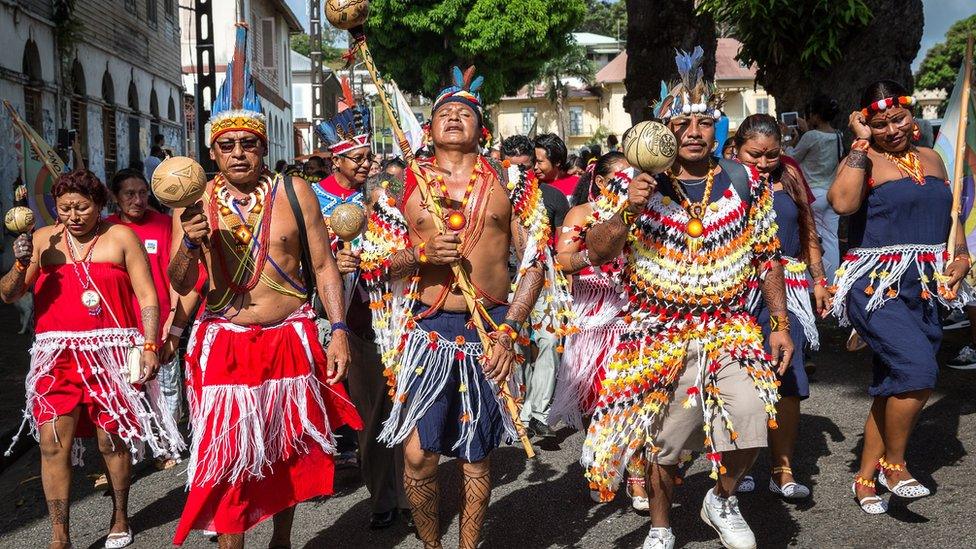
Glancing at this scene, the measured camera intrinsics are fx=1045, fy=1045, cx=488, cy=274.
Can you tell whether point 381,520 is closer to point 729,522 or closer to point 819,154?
point 729,522

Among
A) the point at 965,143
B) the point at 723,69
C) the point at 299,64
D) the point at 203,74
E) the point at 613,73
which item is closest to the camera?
the point at 965,143

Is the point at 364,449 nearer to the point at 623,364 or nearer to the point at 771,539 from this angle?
the point at 623,364

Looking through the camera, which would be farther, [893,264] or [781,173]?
[781,173]

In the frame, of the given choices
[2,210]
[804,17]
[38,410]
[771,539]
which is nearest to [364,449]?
[38,410]

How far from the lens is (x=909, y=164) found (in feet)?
18.4

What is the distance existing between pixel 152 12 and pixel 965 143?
25756 millimetres

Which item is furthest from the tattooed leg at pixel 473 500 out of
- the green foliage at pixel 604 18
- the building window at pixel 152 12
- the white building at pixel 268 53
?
the green foliage at pixel 604 18

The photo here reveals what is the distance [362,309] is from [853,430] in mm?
3615

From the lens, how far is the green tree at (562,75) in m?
71.0

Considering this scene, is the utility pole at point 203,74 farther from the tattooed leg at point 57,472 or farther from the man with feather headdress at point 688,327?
the man with feather headdress at point 688,327

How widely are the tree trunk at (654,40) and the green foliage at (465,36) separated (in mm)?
19980

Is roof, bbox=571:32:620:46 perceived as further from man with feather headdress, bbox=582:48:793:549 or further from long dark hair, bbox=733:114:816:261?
man with feather headdress, bbox=582:48:793:549

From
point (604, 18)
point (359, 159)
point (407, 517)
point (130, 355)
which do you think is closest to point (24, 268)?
point (130, 355)

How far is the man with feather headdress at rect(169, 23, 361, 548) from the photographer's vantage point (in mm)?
4543
